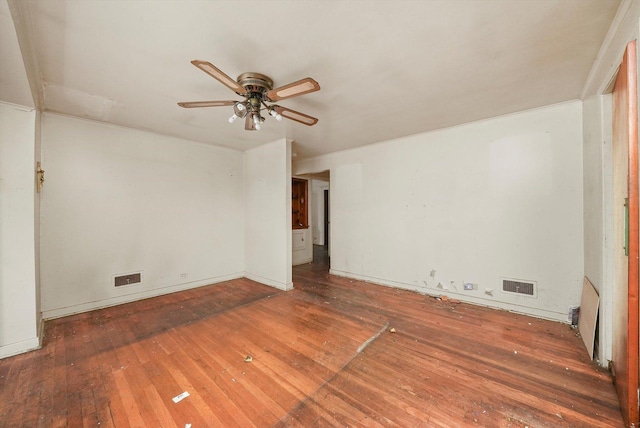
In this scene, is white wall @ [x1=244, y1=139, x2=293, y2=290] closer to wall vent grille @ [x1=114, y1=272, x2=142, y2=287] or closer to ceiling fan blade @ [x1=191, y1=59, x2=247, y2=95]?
wall vent grille @ [x1=114, y1=272, x2=142, y2=287]

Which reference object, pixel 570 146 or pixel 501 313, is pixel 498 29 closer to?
pixel 570 146

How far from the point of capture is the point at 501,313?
9.98ft

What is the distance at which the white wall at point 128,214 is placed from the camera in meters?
3.02

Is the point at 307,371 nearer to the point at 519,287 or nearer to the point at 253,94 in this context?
the point at 253,94

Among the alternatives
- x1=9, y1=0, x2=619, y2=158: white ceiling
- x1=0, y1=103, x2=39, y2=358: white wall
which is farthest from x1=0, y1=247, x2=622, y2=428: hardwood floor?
x1=9, y1=0, x2=619, y2=158: white ceiling

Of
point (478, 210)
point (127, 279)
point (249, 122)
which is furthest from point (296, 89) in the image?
point (127, 279)

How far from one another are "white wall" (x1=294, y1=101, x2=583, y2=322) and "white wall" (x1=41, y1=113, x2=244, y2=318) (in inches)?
106

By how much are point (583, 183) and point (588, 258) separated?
33.2 inches

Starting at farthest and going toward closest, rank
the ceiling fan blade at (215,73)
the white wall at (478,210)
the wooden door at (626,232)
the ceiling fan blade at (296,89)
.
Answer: the white wall at (478,210)
the ceiling fan blade at (296,89)
the ceiling fan blade at (215,73)
the wooden door at (626,232)

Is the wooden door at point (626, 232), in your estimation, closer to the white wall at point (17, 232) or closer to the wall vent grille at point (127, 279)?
the white wall at point (17, 232)

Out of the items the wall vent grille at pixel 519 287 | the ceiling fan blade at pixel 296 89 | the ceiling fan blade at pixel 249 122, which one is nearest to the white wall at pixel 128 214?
the ceiling fan blade at pixel 249 122

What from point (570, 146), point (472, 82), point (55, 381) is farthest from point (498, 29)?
point (55, 381)

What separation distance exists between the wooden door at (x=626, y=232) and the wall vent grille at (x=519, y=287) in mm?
1278

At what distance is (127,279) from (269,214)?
7.68 ft
